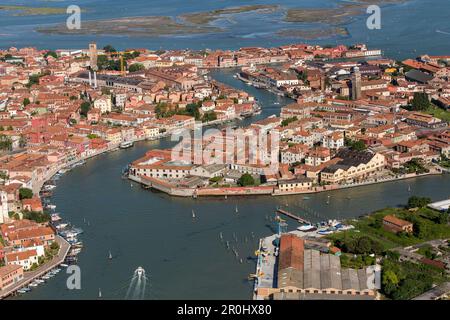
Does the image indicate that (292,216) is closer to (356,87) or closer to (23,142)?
(23,142)

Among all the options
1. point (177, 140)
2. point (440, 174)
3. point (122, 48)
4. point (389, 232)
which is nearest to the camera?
point (389, 232)

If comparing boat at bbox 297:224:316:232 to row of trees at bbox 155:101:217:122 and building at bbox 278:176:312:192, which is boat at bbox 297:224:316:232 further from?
row of trees at bbox 155:101:217:122

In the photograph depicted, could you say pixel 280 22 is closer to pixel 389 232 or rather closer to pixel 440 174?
pixel 440 174

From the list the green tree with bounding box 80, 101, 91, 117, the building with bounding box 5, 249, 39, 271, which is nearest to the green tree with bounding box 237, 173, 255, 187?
the building with bounding box 5, 249, 39, 271

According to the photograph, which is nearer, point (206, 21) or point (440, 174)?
point (440, 174)

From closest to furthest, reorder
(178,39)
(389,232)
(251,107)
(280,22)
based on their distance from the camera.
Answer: (389,232), (251,107), (178,39), (280,22)
